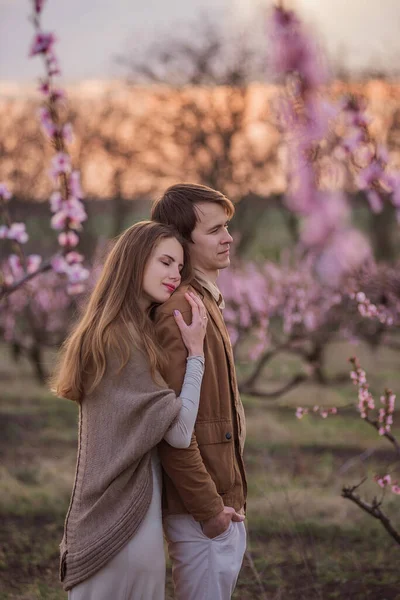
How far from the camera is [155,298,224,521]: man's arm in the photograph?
2.38 m

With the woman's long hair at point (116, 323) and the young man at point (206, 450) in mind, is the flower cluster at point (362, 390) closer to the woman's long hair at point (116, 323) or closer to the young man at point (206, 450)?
the young man at point (206, 450)

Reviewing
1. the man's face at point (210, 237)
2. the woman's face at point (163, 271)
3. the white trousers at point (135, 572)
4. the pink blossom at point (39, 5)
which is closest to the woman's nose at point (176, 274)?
the woman's face at point (163, 271)

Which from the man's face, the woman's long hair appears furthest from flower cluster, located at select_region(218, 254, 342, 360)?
the woman's long hair

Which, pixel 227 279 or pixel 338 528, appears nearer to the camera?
pixel 338 528

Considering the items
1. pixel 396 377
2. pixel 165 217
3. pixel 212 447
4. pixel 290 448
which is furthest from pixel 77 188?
pixel 396 377

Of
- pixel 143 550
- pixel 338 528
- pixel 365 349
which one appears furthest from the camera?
pixel 365 349

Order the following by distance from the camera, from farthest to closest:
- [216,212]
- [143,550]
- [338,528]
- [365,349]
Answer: [365,349] → [338,528] → [216,212] → [143,550]

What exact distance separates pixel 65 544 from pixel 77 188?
252 centimetres

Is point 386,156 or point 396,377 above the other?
point 386,156

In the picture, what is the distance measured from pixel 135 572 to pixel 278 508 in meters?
3.23

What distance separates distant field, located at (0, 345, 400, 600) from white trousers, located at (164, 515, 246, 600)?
4.85 feet

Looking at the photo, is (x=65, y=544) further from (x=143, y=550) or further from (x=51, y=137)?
(x=51, y=137)

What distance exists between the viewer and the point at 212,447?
8.20 feet

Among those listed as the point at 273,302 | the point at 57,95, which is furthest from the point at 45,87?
the point at 273,302
